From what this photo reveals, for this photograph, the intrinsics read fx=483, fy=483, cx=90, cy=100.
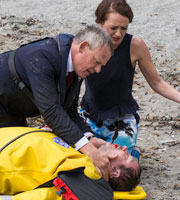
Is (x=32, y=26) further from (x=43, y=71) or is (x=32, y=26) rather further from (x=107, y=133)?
(x=43, y=71)

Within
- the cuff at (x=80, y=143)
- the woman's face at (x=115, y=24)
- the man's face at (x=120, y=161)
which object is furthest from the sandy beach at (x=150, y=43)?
the woman's face at (x=115, y=24)

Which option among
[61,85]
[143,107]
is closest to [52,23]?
[143,107]

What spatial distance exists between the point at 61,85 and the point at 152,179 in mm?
1425

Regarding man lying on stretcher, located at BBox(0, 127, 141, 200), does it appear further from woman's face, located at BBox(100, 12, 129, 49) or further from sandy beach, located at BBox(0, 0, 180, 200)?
woman's face, located at BBox(100, 12, 129, 49)

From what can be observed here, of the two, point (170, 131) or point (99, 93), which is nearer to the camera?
point (99, 93)

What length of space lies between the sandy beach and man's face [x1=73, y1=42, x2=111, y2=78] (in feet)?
4.18

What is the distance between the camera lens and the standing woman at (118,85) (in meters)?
4.45

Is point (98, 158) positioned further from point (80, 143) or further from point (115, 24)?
point (115, 24)

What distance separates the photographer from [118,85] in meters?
4.69

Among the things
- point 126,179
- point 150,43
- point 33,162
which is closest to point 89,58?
point 33,162

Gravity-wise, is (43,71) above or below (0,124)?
above

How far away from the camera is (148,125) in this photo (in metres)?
6.04

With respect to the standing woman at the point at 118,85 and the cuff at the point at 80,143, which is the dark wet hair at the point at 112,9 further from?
the cuff at the point at 80,143

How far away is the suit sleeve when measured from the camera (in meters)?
3.66
